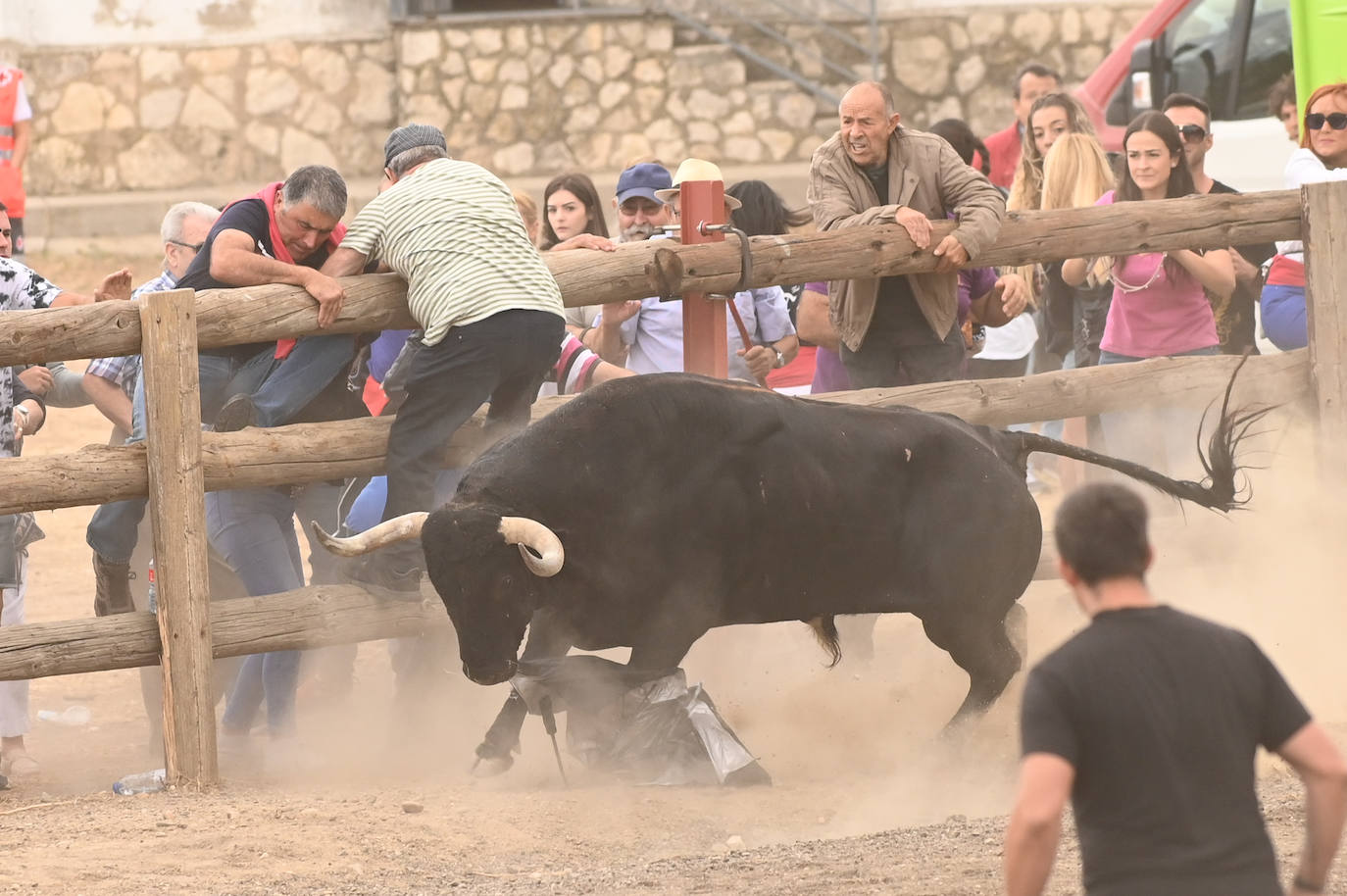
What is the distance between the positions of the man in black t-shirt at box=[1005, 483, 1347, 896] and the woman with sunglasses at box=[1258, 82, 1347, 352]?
4841 millimetres

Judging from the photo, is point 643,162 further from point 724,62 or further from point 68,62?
point 68,62

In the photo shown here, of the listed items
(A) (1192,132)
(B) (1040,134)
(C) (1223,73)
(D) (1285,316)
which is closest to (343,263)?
(D) (1285,316)

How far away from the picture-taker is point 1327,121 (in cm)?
793

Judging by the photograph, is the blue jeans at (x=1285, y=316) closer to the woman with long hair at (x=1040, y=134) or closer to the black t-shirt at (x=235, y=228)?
the woman with long hair at (x=1040, y=134)

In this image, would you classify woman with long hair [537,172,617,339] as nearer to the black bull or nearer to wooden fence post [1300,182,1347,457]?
the black bull

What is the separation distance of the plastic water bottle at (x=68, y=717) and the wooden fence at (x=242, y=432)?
192 centimetres

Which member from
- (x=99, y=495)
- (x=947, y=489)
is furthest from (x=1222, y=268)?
(x=99, y=495)

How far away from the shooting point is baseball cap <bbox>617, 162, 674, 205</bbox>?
752cm

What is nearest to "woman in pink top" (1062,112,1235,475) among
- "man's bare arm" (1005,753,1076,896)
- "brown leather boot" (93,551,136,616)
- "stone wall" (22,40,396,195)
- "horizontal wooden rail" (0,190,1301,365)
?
"horizontal wooden rail" (0,190,1301,365)

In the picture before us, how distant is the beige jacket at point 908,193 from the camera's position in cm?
680

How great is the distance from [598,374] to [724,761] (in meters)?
1.79

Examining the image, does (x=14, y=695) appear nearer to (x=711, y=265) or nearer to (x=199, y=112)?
(x=711, y=265)

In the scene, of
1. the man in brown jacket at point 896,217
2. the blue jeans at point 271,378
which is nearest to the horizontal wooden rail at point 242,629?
the blue jeans at point 271,378

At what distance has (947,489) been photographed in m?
5.80
